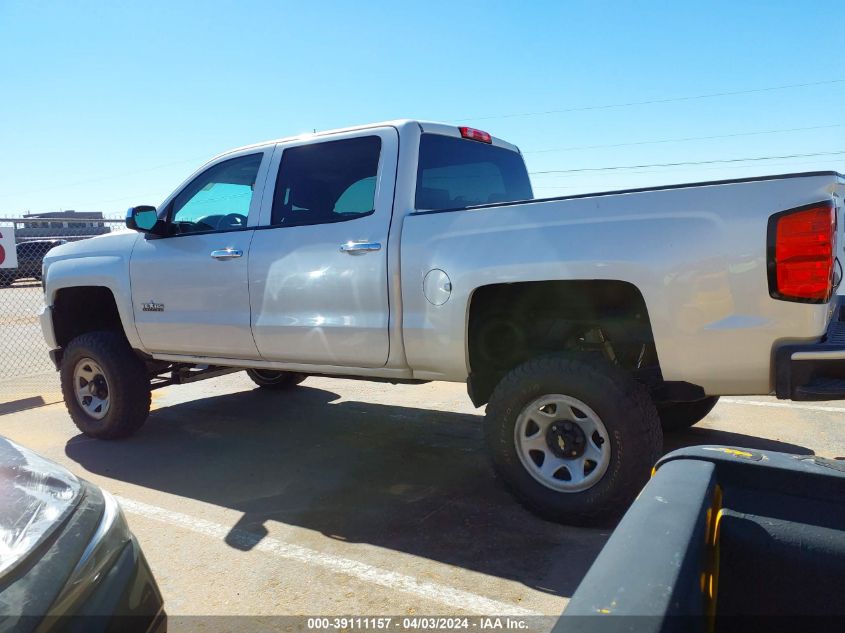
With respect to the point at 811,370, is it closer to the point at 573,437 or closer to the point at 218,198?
the point at 573,437

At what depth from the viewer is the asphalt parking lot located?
112 inches

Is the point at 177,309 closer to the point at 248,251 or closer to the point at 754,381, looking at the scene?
the point at 248,251

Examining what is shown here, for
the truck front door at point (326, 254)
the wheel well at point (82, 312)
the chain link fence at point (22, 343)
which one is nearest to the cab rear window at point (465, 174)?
the truck front door at point (326, 254)

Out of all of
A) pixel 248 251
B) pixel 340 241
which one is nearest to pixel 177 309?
pixel 248 251

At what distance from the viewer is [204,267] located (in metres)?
4.62

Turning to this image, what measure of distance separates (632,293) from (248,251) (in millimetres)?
2502

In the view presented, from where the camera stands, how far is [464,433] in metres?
5.20

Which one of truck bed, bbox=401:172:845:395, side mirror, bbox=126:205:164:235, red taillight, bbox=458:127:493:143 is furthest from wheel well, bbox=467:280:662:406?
side mirror, bbox=126:205:164:235

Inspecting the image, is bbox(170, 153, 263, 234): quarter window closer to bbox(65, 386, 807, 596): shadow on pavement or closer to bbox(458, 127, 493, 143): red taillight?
bbox(458, 127, 493, 143): red taillight

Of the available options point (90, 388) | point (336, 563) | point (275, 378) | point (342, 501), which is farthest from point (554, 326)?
point (275, 378)

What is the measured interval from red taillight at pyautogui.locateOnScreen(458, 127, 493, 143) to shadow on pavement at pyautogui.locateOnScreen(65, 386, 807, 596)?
7.39ft

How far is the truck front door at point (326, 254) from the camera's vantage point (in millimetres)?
3869

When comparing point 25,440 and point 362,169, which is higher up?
point 362,169

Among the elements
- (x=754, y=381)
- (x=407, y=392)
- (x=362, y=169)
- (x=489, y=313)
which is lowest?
(x=407, y=392)
